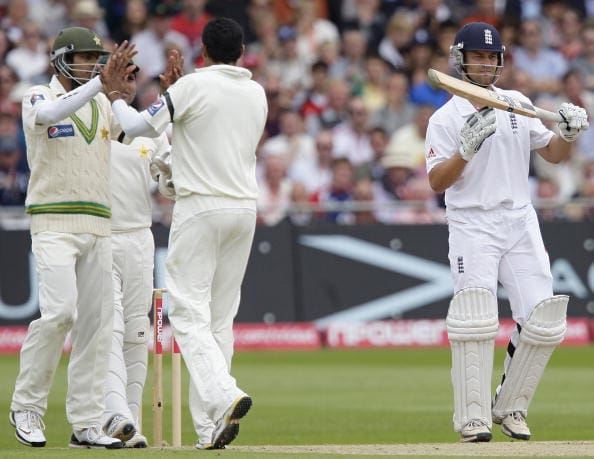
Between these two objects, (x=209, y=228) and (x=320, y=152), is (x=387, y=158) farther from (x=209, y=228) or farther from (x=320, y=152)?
(x=209, y=228)

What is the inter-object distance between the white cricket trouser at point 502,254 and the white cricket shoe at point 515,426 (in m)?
0.60

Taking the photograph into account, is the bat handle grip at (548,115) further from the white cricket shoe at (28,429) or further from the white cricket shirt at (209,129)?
the white cricket shoe at (28,429)

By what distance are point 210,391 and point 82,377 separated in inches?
39.9

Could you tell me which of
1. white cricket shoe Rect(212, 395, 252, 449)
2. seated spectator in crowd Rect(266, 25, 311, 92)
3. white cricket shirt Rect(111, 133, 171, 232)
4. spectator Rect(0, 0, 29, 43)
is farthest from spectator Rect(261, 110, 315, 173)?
white cricket shoe Rect(212, 395, 252, 449)

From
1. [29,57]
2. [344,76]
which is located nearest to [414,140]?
[344,76]

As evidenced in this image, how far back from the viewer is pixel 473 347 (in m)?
8.73

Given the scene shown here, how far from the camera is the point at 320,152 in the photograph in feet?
61.1

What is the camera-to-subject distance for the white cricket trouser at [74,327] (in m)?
8.42

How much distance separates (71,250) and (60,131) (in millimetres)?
688

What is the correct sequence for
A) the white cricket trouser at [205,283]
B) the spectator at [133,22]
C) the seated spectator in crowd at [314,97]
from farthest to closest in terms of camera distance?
the spectator at [133,22], the seated spectator in crowd at [314,97], the white cricket trouser at [205,283]

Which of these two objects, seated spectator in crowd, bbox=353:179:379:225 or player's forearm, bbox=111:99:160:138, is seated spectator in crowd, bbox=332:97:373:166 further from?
player's forearm, bbox=111:99:160:138

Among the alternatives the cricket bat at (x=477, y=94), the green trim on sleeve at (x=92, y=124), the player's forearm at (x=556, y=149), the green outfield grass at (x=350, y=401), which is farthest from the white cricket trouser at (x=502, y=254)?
the green trim on sleeve at (x=92, y=124)

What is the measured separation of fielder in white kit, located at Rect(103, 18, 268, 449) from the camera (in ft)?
26.6

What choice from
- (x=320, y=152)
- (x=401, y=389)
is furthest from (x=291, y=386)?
(x=320, y=152)
